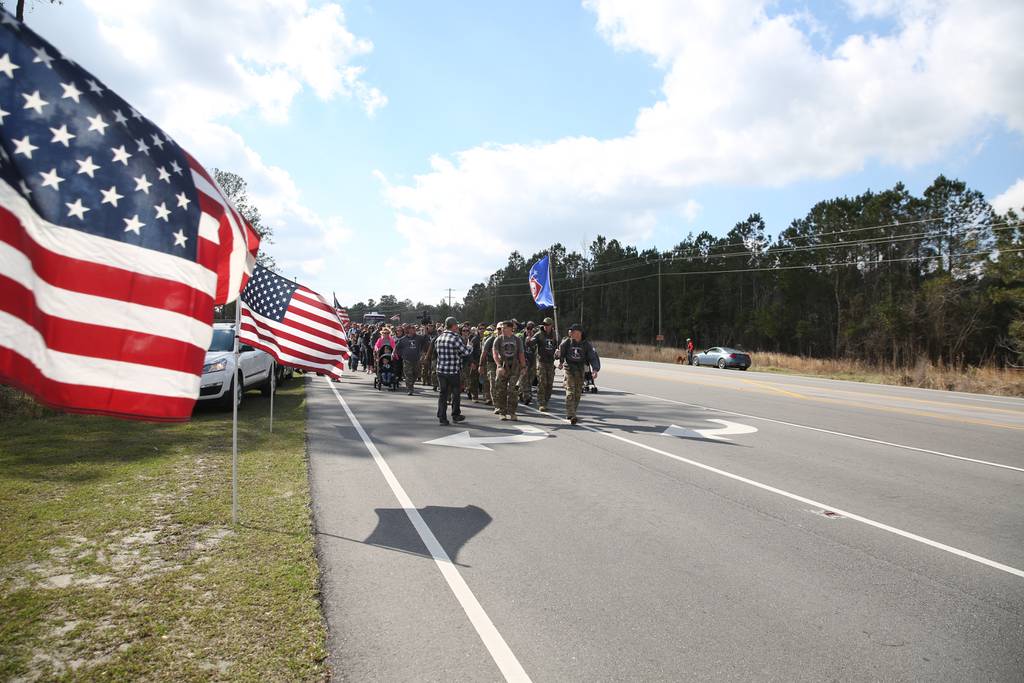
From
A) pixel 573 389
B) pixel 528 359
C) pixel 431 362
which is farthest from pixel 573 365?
pixel 431 362

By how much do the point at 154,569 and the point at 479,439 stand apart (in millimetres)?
6131

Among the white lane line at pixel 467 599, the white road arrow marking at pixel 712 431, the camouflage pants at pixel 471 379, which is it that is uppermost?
the camouflage pants at pixel 471 379

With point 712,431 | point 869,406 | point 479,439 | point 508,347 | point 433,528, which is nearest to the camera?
point 433,528

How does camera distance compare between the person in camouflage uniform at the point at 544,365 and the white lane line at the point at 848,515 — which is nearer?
the white lane line at the point at 848,515

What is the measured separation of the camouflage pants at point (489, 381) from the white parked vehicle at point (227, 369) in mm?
4846

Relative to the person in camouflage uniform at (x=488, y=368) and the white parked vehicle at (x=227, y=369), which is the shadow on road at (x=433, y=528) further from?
the person in camouflage uniform at (x=488, y=368)

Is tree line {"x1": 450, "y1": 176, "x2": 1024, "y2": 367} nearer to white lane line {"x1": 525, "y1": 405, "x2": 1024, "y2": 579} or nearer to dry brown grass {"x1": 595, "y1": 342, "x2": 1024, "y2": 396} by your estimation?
dry brown grass {"x1": 595, "y1": 342, "x2": 1024, "y2": 396}

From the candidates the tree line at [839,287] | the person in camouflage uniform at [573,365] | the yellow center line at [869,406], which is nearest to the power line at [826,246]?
the tree line at [839,287]

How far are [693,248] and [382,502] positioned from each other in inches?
3286

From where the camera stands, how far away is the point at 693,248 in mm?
83812

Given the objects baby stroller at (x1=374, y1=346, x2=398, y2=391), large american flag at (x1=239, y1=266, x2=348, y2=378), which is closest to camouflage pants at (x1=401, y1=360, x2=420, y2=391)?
baby stroller at (x1=374, y1=346, x2=398, y2=391)

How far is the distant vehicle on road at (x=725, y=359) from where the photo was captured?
3938 cm

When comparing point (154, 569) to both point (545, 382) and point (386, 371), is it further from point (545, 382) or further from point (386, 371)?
point (386, 371)

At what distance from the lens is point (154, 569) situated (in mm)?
4242
